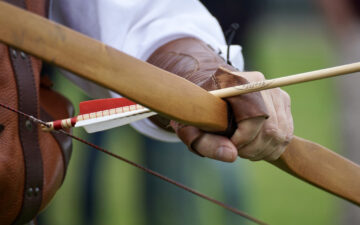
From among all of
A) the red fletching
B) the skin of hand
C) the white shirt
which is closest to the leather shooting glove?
the skin of hand

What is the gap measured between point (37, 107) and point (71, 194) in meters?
1.03

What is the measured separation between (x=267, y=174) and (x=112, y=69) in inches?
66.7

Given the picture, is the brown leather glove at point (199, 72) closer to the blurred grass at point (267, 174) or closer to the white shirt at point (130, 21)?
the white shirt at point (130, 21)

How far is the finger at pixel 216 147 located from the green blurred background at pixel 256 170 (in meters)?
1.16

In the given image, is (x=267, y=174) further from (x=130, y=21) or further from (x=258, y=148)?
(x=258, y=148)

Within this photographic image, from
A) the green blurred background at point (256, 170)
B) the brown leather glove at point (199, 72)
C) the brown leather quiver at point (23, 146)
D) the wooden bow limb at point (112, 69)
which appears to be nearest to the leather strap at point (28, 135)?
the brown leather quiver at point (23, 146)

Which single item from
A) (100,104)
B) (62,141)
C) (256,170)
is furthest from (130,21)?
(256,170)

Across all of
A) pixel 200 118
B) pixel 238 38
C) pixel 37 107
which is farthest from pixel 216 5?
pixel 200 118

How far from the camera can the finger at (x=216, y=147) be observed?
37.6 inches

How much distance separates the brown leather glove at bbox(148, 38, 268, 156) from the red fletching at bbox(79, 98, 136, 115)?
0.35 ft

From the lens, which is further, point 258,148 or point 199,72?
point 199,72

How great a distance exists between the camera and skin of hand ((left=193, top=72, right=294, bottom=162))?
0.96 m

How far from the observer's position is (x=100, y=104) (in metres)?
0.94

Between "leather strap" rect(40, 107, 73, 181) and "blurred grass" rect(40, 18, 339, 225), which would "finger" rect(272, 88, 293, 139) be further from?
"blurred grass" rect(40, 18, 339, 225)
